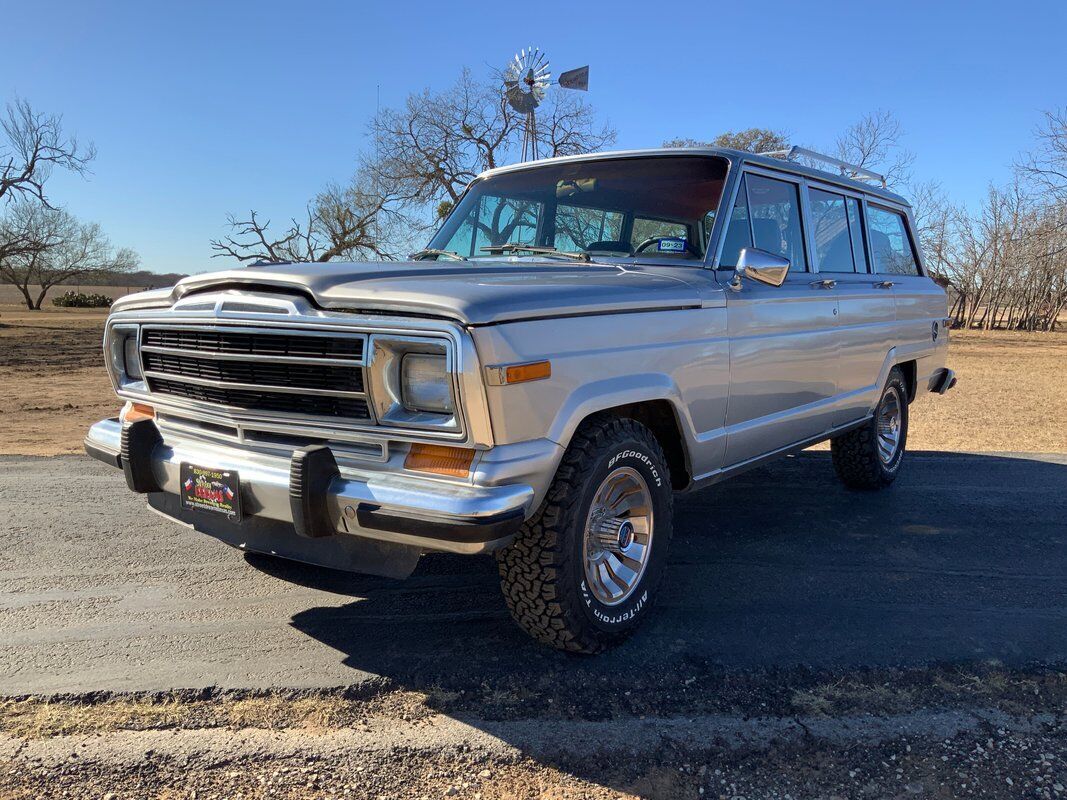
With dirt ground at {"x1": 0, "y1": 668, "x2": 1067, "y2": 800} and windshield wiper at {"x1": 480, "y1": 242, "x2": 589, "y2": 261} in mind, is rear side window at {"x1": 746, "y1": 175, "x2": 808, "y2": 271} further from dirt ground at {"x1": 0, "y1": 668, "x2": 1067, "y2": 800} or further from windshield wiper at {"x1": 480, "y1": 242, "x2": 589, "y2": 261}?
dirt ground at {"x1": 0, "y1": 668, "x2": 1067, "y2": 800}

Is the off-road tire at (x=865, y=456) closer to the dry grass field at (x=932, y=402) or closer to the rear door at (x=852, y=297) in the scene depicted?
the rear door at (x=852, y=297)

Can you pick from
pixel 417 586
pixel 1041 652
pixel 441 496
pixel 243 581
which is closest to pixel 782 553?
pixel 1041 652

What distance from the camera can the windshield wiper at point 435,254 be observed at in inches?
160

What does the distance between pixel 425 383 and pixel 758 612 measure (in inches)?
76.8

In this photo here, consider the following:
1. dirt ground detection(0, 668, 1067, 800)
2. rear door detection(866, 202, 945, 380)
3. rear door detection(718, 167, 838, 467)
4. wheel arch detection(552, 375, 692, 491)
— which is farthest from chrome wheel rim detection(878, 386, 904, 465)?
dirt ground detection(0, 668, 1067, 800)

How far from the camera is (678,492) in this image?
3598 mm

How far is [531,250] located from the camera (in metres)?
4.00

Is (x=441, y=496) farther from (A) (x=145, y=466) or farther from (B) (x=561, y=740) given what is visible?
(A) (x=145, y=466)

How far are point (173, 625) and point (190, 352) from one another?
3.93 feet

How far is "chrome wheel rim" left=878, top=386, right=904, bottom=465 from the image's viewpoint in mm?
5711

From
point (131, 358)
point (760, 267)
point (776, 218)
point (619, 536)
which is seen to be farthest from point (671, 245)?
point (131, 358)

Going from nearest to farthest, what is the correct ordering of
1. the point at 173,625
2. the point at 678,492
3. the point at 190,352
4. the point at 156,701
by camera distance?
the point at 156,701 < the point at 190,352 < the point at 173,625 < the point at 678,492

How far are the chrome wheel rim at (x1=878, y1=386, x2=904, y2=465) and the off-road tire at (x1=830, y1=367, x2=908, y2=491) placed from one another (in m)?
0.04

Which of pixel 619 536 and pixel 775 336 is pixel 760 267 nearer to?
pixel 775 336
